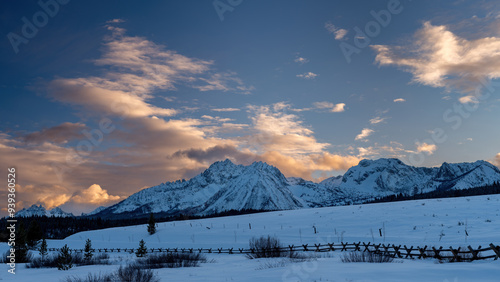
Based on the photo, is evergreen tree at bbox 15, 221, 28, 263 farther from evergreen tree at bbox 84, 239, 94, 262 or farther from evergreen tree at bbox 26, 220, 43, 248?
evergreen tree at bbox 26, 220, 43, 248

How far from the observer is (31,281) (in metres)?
20.9

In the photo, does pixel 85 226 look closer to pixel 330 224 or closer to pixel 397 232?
pixel 330 224

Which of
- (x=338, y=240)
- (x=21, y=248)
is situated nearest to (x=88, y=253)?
(x=21, y=248)

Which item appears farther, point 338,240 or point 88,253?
point 88,253

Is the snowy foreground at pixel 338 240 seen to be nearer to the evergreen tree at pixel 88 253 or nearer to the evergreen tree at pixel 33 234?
the evergreen tree at pixel 88 253

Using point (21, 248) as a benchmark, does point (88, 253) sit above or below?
below

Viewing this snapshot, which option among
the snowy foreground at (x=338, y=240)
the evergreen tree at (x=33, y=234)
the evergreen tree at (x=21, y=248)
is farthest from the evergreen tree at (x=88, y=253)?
the evergreen tree at (x=33, y=234)

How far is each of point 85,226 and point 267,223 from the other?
496ft

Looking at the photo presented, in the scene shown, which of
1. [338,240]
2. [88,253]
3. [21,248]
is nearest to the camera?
[21,248]

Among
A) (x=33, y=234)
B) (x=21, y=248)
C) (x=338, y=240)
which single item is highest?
(x=33, y=234)

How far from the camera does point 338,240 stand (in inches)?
1877

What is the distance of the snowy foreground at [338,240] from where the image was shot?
16906 mm

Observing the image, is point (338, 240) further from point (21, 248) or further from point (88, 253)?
point (21, 248)

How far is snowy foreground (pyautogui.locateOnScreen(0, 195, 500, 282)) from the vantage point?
1691cm
